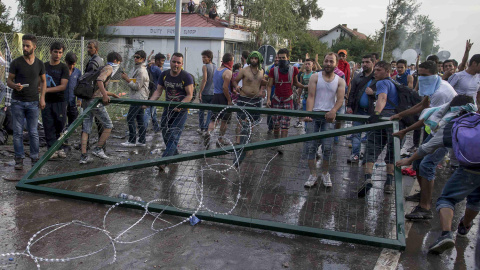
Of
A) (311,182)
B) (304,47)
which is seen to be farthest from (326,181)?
(304,47)

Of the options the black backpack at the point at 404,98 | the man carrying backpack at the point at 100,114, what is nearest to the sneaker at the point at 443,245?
the black backpack at the point at 404,98

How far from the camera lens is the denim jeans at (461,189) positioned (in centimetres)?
399

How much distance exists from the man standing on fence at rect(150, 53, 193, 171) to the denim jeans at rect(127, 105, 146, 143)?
946 mm

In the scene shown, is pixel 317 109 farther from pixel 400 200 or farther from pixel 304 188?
pixel 400 200

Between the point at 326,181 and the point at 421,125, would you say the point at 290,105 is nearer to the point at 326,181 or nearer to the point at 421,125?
the point at 326,181

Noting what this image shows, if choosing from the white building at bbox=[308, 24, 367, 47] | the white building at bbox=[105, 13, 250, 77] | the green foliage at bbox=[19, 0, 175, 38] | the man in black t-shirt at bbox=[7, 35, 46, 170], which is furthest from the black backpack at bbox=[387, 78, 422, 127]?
the white building at bbox=[308, 24, 367, 47]

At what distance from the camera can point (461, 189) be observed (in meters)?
4.05

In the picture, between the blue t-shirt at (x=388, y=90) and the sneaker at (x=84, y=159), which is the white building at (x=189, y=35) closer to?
the sneaker at (x=84, y=159)

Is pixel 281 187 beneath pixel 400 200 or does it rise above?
beneath

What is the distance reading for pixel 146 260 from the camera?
3631 millimetres

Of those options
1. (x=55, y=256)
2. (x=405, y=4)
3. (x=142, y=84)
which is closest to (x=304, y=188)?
(x=55, y=256)

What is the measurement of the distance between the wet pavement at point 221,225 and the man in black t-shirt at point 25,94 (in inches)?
16.5

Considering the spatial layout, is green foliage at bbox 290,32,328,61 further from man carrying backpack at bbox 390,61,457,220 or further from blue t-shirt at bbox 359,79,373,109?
man carrying backpack at bbox 390,61,457,220

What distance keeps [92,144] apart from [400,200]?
616cm
